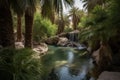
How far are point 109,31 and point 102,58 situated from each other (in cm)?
460

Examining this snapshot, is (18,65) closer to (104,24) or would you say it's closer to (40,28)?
(104,24)

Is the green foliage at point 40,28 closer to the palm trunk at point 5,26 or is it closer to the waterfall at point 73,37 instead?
the waterfall at point 73,37

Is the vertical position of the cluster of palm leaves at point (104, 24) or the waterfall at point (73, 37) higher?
the cluster of palm leaves at point (104, 24)

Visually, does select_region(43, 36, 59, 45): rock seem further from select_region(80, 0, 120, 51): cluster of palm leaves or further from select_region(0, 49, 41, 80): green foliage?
select_region(0, 49, 41, 80): green foliage

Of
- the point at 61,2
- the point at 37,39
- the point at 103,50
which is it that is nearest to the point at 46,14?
the point at 61,2

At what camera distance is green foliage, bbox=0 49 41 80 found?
576 cm

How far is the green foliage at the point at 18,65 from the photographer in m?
5.76

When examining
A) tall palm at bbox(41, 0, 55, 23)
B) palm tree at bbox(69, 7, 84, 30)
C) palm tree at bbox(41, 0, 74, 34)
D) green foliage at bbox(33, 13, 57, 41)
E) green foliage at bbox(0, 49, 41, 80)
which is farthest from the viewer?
palm tree at bbox(69, 7, 84, 30)

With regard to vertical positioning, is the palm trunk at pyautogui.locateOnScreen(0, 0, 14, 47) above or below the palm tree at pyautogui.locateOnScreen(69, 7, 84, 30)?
below

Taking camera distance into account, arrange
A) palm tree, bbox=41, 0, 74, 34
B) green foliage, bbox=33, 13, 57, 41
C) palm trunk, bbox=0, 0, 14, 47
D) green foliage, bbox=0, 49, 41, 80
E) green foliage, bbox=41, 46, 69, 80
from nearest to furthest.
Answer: green foliage, bbox=0, 49, 41, 80
palm trunk, bbox=0, 0, 14, 47
palm tree, bbox=41, 0, 74, 34
green foliage, bbox=41, 46, 69, 80
green foliage, bbox=33, 13, 57, 41

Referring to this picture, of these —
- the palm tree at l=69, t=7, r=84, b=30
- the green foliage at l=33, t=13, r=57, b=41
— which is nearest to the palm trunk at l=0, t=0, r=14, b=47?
the green foliage at l=33, t=13, r=57, b=41

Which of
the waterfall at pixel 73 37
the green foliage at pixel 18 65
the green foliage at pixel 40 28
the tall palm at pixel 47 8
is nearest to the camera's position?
the green foliage at pixel 18 65

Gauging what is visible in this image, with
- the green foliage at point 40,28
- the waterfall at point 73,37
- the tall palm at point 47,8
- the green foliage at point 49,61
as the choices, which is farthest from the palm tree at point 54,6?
the waterfall at point 73,37

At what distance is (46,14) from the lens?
11.7 m
